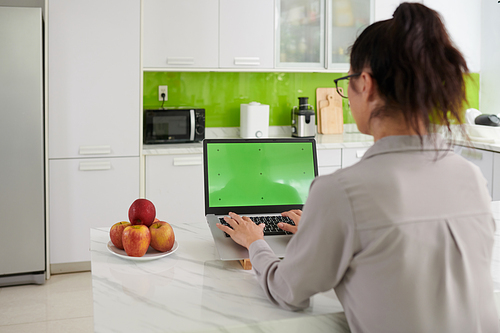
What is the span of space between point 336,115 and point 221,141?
2581mm

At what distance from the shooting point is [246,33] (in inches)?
133

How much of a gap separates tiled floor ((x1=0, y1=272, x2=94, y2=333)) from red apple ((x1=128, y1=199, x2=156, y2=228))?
150cm

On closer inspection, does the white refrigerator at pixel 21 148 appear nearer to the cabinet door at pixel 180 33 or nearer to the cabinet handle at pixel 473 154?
the cabinet door at pixel 180 33

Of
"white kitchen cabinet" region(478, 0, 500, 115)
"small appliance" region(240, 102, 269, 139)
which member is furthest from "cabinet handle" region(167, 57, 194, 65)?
"white kitchen cabinet" region(478, 0, 500, 115)

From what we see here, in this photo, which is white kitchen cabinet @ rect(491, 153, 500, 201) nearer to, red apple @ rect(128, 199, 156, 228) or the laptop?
the laptop

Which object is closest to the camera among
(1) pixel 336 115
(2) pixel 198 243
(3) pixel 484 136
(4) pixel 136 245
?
(4) pixel 136 245

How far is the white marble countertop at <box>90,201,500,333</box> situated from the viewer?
3.08 ft

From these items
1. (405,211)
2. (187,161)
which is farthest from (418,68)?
(187,161)

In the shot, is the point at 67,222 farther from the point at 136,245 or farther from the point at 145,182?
the point at 136,245

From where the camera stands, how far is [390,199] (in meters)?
0.83

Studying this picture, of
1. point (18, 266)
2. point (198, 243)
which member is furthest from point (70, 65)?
point (198, 243)

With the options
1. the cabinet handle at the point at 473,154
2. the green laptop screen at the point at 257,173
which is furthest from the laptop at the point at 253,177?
the cabinet handle at the point at 473,154

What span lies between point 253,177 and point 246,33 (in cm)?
206

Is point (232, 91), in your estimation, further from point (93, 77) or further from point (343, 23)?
point (93, 77)
